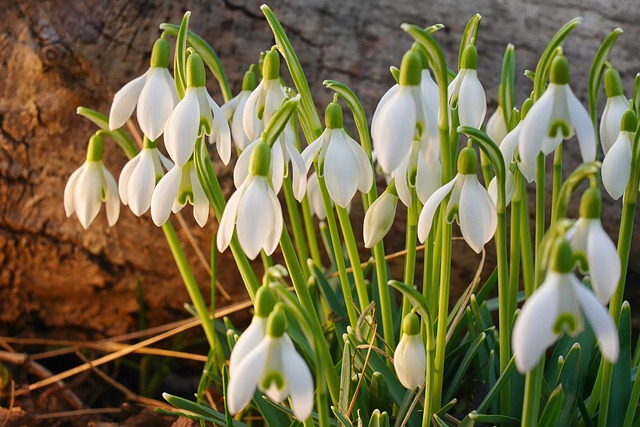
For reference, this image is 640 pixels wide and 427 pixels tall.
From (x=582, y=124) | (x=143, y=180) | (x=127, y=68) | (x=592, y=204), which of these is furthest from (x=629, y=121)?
(x=127, y=68)

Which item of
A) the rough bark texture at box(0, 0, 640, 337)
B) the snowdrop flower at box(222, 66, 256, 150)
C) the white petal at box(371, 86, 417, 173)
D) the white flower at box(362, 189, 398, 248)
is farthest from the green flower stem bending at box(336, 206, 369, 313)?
the rough bark texture at box(0, 0, 640, 337)

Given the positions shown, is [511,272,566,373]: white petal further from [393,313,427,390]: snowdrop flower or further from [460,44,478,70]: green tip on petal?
[460,44,478,70]: green tip on petal

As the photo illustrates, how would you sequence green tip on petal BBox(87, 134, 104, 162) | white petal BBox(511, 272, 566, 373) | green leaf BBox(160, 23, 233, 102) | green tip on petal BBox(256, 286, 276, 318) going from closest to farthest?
1. white petal BBox(511, 272, 566, 373)
2. green tip on petal BBox(256, 286, 276, 318)
3. green leaf BBox(160, 23, 233, 102)
4. green tip on petal BBox(87, 134, 104, 162)

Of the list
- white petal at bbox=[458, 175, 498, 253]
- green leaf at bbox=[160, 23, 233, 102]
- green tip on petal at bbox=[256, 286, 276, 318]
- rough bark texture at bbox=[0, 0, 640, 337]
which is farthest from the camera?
rough bark texture at bbox=[0, 0, 640, 337]

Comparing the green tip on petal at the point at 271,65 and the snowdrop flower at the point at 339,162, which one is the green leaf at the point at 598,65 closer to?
the snowdrop flower at the point at 339,162

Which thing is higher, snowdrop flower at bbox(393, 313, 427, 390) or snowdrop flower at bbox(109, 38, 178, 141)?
snowdrop flower at bbox(109, 38, 178, 141)

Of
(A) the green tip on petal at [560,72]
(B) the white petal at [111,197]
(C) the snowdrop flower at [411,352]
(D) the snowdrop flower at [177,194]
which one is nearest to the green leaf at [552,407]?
(C) the snowdrop flower at [411,352]

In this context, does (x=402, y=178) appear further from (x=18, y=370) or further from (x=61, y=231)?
(x=18, y=370)
